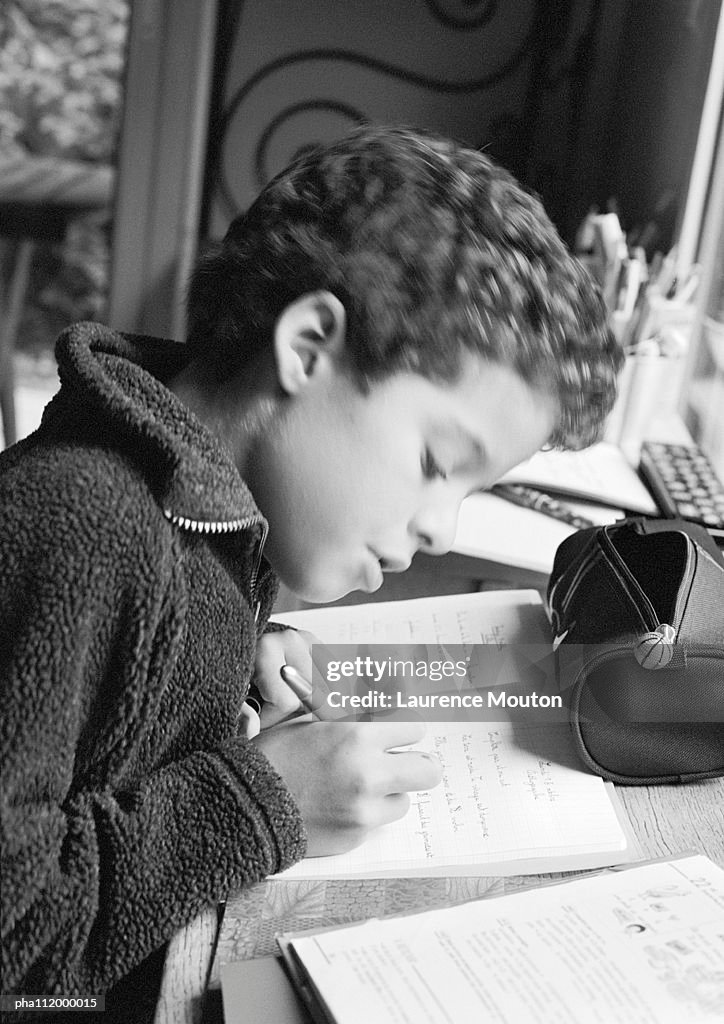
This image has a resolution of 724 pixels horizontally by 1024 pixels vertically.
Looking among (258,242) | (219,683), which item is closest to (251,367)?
(258,242)

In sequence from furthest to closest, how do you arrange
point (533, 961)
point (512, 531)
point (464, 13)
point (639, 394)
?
point (464, 13) < point (639, 394) < point (512, 531) < point (533, 961)

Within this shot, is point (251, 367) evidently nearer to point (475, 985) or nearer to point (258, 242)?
point (258, 242)

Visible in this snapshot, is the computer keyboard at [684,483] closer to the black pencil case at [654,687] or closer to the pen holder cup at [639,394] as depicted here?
the pen holder cup at [639,394]

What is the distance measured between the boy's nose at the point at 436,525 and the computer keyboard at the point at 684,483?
48cm

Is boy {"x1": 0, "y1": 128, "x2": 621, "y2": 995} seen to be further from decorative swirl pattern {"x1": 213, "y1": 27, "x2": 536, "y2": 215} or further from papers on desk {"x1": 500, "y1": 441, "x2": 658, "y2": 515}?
decorative swirl pattern {"x1": 213, "y1": 27, "x2": 536, "y2": 215}

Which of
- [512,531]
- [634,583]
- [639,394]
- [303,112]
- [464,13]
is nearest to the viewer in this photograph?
[634,583]

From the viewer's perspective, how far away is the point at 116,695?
23.0 inches

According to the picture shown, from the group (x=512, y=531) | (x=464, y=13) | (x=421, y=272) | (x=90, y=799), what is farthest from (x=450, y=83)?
(x=90, y=799)

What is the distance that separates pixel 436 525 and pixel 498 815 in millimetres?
189

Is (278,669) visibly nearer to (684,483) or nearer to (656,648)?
(656,648)

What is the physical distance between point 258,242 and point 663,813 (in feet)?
1.53

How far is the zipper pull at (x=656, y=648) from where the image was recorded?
2.31ft

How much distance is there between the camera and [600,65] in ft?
6.97

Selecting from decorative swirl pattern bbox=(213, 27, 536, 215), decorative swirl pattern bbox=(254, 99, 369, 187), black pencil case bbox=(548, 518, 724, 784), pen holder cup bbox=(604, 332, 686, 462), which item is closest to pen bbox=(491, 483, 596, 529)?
pen holder cup bbox=(604, 332, 686, 462)
